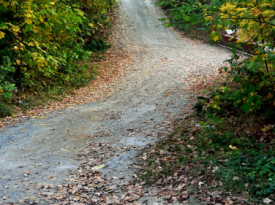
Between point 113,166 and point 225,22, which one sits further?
point 113,166

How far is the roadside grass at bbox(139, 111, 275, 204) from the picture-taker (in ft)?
14.5

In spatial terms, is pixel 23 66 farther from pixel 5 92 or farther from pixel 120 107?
pixel 120 107

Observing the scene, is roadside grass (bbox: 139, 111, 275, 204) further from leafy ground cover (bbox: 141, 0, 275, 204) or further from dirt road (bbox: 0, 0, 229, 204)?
dirt road (bbox: 0, 0, 229, 204)

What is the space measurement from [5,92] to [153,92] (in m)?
5.88

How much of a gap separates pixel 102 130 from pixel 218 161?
13.5 ft

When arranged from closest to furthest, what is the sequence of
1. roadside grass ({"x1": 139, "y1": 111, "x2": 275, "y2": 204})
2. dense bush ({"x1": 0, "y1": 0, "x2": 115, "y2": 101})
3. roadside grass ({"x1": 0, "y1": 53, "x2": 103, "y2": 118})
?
roadside grass ({"x1": 139, "y1": 111, "x2": 275, "y2": 204}), dense bush ({"x1": 0, "y1": 0, "x2": 115, "y2": 101}), roadside grass ({"x1": 0, "y1": 53, "x2": 103, "y2": 118})

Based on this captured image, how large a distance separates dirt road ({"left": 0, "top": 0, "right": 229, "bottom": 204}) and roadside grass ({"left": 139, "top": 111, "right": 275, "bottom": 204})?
0.63 metres

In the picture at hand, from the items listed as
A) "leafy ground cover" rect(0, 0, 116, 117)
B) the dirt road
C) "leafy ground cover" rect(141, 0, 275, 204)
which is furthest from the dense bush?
"leafy ground cover" rect(141, 0, 275, 204)

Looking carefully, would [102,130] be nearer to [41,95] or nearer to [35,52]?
[35,52]

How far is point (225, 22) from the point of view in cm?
553

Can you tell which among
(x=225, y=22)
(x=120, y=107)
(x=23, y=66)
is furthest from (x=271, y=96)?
(x=23, y=66)

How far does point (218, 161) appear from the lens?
5.38 meters

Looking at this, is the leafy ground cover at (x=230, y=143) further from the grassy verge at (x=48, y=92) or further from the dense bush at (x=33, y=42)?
the grassy verge at (x=48, y=92)

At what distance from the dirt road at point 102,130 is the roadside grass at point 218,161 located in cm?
63
